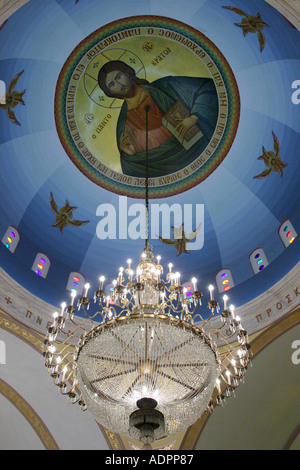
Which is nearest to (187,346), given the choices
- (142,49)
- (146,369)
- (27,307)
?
(146,369)

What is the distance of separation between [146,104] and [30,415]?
721 cm

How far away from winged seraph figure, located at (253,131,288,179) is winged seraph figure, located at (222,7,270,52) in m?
1.98

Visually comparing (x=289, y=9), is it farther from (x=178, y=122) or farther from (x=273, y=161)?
(x=178, y=122)

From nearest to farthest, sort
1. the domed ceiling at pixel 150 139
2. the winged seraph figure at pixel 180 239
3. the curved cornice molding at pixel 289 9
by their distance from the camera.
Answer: the curved cornice molding at pixel 289 9 < the domed ceiling at pixel 150 139 < the winged seraph figure at pixel 180 239

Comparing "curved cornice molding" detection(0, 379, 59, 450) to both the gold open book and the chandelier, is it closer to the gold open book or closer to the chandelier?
the chandelier

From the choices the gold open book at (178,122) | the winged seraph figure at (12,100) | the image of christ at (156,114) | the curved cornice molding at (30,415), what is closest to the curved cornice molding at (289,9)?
the image of christ at (156,114)

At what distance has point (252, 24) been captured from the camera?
10.2 m

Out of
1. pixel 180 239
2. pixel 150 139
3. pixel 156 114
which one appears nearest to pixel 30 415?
pixel 180 239

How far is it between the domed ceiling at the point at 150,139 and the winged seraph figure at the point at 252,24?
0.9 inches

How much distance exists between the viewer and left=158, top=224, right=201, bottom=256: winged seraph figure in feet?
40.4

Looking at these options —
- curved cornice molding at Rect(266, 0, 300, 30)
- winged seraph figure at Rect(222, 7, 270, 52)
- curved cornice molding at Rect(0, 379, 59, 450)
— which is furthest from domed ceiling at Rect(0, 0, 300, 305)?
curved cornice molding at Rect(0, 379, 59, 450)

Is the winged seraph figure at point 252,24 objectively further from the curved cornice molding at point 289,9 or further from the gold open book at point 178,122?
the gold open book at point 178,122

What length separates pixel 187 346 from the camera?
22.0ft

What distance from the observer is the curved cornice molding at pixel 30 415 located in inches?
419
